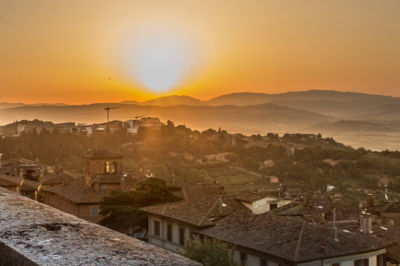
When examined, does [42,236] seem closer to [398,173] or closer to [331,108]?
[398,173]

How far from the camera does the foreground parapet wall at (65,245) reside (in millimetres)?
1558

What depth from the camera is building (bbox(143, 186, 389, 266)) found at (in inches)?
651

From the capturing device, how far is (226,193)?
36438 millimetres

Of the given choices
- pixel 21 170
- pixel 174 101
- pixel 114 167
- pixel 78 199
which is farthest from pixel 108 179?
pixel 174 101

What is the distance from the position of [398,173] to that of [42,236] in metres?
72.1

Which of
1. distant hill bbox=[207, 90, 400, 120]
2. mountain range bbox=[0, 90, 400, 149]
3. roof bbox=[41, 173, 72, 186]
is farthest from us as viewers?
distant hill bbox=[207, 90, 400, 120]

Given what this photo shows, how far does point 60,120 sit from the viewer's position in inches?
5650

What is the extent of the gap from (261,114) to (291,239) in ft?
514

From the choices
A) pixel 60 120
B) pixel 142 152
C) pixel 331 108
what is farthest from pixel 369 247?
pixel 331 108

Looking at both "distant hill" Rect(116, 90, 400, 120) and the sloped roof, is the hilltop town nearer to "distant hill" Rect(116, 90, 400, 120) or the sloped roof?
the sloped roof

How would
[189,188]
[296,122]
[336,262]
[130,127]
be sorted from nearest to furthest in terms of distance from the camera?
[336,262]
[189,188]
[130,127]
[296,122]

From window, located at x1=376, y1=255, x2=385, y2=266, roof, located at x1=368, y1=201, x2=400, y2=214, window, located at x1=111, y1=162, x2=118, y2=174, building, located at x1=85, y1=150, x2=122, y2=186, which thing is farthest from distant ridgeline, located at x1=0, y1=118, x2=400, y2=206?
window, located at x1=376, y1=255, x2=385, y2=266

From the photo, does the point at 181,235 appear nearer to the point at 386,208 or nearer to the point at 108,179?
the point at 386,208

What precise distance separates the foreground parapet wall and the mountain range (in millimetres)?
113402
